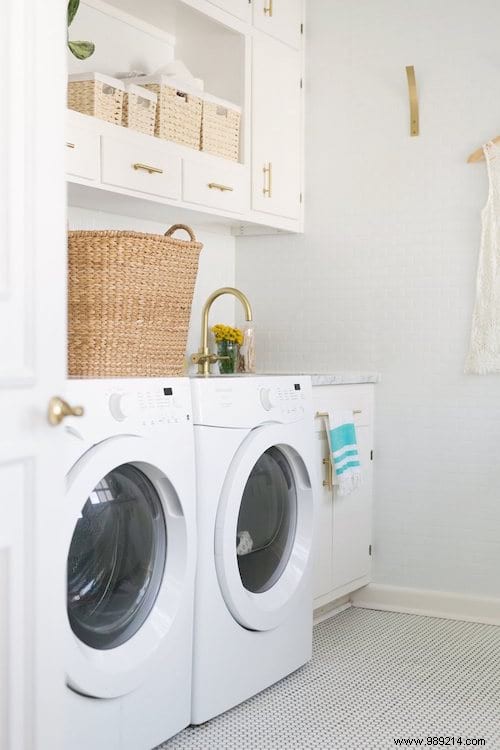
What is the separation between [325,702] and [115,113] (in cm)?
184

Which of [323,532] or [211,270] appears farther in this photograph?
[211,270]

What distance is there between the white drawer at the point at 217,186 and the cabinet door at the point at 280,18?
574 millimetres

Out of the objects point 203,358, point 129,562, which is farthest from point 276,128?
point 129,562

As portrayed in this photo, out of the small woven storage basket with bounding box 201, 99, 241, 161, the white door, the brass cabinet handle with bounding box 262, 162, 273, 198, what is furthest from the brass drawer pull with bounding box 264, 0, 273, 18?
the white door

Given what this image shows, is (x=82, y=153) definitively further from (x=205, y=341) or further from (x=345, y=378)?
(x=345, y=378)

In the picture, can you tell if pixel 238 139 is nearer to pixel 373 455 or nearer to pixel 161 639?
pixel 373 455

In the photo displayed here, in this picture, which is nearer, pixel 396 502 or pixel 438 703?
pixel 438 703

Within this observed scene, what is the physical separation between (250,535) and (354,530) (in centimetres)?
90

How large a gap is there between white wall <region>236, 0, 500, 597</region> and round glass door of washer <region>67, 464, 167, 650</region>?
1514 mm

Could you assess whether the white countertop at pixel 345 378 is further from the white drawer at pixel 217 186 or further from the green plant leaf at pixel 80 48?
the green plant leaf at pixel 80 48

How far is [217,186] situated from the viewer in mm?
3174

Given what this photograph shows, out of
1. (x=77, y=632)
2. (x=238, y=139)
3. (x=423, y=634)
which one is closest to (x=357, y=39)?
(x=238, y=139)

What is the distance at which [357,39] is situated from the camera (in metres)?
3.58

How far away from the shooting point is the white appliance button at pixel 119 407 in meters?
2.05
